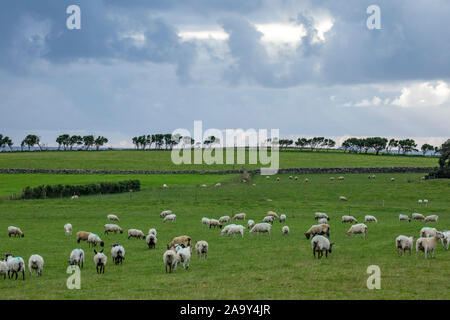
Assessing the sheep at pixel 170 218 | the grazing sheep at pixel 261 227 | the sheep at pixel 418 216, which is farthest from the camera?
the sheep at pixel 418 216

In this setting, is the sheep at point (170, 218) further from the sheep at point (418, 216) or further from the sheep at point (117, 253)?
the sheep at point (418, 216)

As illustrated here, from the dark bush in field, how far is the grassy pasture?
9.19m

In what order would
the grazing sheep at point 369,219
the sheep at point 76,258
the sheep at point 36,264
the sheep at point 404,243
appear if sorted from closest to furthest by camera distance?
the sheep at point 36,264, the sheep at point 76,258, the sheep at point 404,243, the grazing sheep at point 369,219

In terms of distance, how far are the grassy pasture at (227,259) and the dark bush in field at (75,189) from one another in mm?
9186

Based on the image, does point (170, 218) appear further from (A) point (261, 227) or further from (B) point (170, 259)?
(B) point (170, 259)

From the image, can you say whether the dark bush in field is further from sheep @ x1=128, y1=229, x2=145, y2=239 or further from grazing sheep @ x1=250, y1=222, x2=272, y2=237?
grazing sheep @ x1=250, y1=222, x2=272, y2=237

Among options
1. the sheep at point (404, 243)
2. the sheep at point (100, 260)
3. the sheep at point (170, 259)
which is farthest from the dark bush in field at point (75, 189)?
the sheep at point (404, 243)

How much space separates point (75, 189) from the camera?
228 ft

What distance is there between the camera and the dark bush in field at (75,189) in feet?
212

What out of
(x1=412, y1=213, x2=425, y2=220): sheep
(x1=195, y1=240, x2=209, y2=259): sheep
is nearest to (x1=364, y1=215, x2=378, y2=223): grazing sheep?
(x1=412, y1=213, x2=425, y2=220): sheep

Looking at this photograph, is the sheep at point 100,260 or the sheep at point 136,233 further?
the sheep at point 136,233

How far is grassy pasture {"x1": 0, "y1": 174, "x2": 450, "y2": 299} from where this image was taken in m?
16.4

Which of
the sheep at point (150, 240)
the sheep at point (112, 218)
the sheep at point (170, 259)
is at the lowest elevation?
the sheep at point (112, 218)
